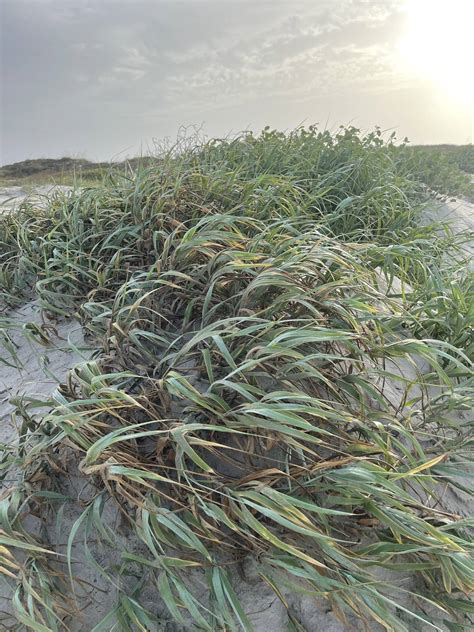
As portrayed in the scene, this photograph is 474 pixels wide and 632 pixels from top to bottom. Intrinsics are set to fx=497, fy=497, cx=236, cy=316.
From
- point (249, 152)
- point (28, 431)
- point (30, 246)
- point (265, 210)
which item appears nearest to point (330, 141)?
point (249, 152)

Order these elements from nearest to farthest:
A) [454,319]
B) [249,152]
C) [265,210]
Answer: [454,319], [265,210], [249,152]

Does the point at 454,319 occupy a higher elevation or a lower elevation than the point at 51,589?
higher

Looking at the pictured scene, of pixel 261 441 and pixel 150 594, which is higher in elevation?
pixel 261 441

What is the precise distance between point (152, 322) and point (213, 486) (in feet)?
2.16

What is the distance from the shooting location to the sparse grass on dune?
3.75 feet

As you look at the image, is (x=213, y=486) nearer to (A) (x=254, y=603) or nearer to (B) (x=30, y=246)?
(A) (x=254, y=603)

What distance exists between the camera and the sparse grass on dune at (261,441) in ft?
3.75

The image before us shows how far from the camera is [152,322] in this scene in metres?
1.72

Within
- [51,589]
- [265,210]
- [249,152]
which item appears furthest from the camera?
[249,152]

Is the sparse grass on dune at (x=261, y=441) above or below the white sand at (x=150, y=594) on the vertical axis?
above

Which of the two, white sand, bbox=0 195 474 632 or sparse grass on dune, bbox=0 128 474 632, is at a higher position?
sparse grass on dune, bbox=0 128 474 632

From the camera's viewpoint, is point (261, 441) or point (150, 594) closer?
point (150, 594)

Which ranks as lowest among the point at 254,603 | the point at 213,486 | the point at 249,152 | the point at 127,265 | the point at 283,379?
the point at 254,603

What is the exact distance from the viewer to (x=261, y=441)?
1363 mm
